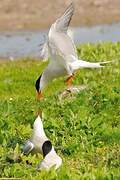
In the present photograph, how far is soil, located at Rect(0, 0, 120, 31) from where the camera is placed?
26875 millimetres

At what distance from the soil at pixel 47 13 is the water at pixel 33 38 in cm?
97

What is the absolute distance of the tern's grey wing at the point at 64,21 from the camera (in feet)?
29.0

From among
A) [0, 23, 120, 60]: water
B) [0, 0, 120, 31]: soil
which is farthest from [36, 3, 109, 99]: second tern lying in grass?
[0, 0, 120, 31]: soil

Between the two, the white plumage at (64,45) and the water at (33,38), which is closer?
the white plumage at (64,45)

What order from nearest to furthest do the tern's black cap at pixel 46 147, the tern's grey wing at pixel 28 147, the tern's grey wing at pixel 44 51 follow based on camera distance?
the tern's black cap at pixel 46 147, the tern's grey wing at pixel 28 147, the tern's grey wing at pixel 44 51

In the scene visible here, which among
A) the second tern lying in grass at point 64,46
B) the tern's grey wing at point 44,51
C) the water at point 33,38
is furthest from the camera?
the water at point 33,38

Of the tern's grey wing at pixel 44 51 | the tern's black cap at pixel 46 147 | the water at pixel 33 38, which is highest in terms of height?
the tern's grey wing at pixel 44 51

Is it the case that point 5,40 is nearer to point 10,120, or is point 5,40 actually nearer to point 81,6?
point 81,6

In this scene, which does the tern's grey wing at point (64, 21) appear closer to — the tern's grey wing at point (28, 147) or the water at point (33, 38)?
the tern's grey wing at point (28, 147)

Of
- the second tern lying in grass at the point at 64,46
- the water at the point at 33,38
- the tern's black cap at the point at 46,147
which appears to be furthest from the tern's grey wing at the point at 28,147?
the water at the point at 33,38

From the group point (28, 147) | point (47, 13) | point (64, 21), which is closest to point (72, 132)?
point (28, 147)

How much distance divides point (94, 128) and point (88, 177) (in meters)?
1.99

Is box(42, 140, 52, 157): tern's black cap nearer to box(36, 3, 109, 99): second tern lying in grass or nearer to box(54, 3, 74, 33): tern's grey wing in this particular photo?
box(36, 3, 109, 99): second tern lying in grass

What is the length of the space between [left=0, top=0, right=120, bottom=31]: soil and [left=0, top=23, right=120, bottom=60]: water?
3.17 feet
